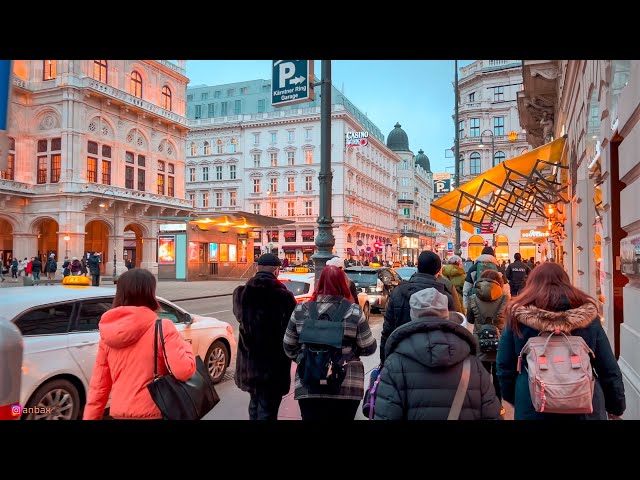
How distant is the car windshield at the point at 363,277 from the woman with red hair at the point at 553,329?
12328mm

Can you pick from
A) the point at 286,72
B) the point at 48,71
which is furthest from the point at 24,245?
the point at 286,72

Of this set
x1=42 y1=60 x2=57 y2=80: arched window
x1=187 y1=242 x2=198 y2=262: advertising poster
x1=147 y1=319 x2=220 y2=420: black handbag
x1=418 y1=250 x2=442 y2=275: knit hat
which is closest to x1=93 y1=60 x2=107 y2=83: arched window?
x1=42 y1=60 x2=57 y2=80: arched window

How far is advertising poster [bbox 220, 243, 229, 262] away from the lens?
38.4 meters

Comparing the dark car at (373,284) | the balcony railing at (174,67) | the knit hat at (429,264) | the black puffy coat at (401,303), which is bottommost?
the dark car at (373,284)

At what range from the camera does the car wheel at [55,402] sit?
4945 millimetres

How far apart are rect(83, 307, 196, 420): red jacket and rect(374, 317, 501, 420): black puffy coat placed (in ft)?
4.42

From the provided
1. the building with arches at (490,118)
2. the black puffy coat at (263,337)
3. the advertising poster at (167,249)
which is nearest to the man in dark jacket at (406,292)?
the black puffy coat at (263,337)

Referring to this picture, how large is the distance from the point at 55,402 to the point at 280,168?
206ft

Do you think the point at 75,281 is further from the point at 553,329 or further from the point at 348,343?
the point at 553,329

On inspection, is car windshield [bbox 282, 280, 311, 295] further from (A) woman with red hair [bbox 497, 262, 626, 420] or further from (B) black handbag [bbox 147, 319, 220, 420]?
(A) woman with red hair [bbox 497, 262, 626, 420]

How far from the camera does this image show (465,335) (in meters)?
2.73

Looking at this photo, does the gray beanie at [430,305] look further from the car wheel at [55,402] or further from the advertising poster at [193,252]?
the advertising poster at [193,252]

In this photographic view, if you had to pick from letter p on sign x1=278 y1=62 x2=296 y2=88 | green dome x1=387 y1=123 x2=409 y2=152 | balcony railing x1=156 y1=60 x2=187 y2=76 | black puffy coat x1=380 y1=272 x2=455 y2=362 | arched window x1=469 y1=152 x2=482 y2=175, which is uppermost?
green dome x1=387 y1=123 x2=409 y2=152
